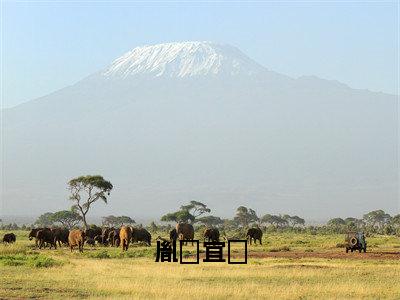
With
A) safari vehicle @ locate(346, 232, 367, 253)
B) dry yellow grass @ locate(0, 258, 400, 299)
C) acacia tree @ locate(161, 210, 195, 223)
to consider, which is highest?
acacia tree @ locate(161, 210, 195, 223)

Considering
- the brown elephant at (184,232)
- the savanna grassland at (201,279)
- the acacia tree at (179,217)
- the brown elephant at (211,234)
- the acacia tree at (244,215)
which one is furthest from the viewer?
the acacia tree at (244,215)

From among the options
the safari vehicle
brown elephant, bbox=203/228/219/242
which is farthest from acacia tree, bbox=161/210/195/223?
the safari vehicle

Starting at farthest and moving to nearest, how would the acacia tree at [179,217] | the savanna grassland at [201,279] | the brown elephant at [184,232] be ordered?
1. the acacia tree at [179,217]
2. the brown elephant at [184,232]
3. the savanna grassland at [201,279]

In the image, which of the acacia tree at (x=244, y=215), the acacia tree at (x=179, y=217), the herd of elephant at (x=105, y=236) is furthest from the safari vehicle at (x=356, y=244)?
the acacia tree at (x=244, y=215)

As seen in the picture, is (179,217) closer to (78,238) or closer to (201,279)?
(78,238)

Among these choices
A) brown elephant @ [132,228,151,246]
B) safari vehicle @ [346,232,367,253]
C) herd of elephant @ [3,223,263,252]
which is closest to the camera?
safari vehicle @ [346,232,367,253]

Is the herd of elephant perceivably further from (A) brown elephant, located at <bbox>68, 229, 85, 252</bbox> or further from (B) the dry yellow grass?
(B) the dry yellow grass

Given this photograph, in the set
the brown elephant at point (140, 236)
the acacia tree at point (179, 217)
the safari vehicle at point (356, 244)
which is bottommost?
the safari vehicle at point (356, 244)

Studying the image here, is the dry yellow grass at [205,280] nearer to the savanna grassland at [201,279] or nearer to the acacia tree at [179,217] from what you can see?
the savanna grassland at [201,279]

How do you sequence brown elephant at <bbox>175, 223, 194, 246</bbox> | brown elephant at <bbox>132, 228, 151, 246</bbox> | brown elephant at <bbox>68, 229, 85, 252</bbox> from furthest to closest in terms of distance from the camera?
1. brown elephant at <bbox>175, 223, 194, 246</bbox>
2. brown elephant at <bbox>132, 228, 151, 246</bbox>
3. brown elephant at <bbox>68, 229, 85, 252</bbox>

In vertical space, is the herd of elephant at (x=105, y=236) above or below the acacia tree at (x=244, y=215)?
below

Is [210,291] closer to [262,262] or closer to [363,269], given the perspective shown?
[363,269]

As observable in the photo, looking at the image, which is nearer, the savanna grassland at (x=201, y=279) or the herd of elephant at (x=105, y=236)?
the savanna grassland at (x=201, y=279)

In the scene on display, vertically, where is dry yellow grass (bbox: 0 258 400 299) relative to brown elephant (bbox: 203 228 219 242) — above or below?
below
